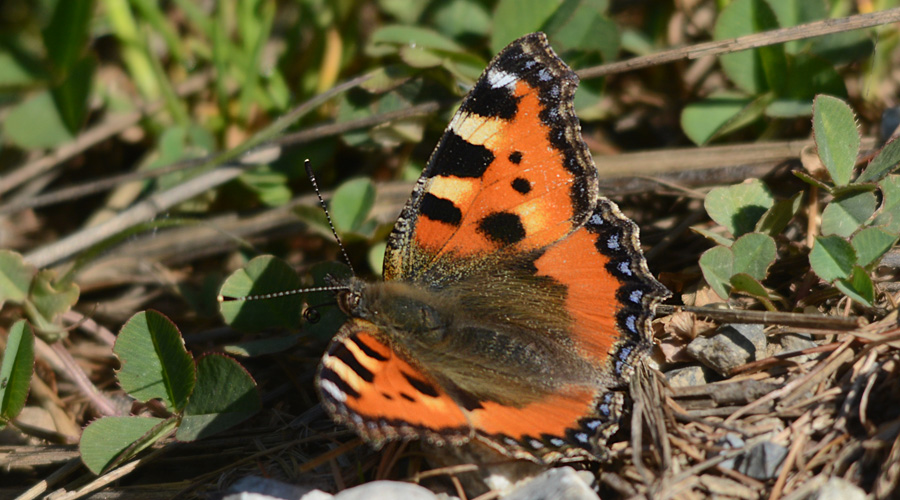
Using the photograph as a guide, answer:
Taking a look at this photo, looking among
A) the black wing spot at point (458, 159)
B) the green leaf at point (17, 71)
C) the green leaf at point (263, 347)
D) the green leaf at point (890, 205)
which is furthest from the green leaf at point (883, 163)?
the green leaf at point (17, 71)

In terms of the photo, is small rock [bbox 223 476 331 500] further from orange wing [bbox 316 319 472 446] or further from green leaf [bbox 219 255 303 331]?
green leaf [bbox 219 255 303 331]

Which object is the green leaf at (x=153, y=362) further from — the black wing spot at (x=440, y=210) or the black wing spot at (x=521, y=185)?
the black wing spot at (x=521, y=185)

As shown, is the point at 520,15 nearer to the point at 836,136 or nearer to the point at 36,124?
the point at 836,136

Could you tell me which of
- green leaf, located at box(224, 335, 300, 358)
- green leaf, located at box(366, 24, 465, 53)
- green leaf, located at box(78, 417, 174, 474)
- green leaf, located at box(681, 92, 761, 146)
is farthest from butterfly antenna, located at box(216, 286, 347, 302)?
green leaf, located at box(681, 92, 761, 146)

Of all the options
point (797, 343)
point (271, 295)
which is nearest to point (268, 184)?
point (271, 295)

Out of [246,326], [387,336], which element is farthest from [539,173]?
[246,326]

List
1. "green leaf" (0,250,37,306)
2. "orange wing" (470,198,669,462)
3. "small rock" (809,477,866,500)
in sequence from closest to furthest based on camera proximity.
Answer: "small rock" (809,477,866,500) → "orange wing" (470,198,669,462) → "green leaf" (0,250,37,306)
